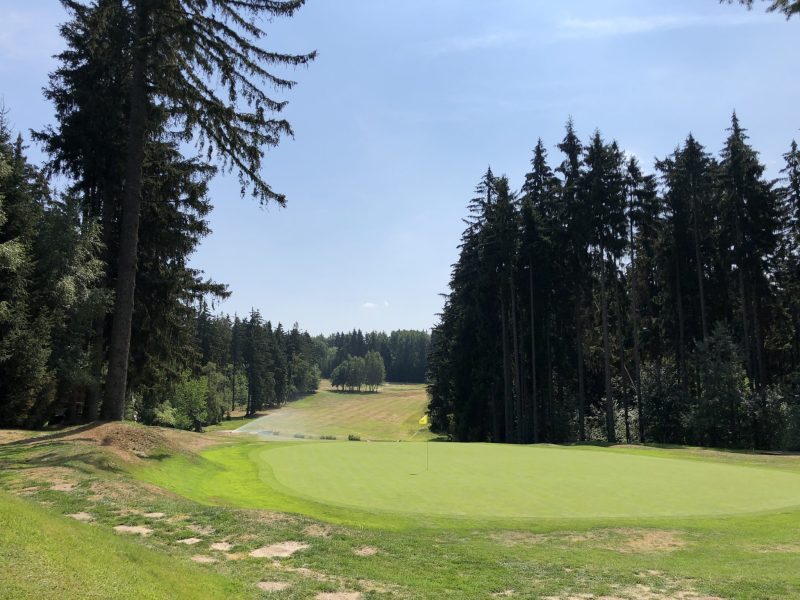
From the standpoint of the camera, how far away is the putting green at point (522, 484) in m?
10.8

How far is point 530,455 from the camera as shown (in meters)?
19.3

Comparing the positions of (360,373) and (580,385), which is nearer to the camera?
(580,385)

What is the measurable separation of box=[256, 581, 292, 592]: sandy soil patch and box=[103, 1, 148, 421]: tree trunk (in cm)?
1426

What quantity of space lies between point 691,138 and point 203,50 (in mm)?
34787

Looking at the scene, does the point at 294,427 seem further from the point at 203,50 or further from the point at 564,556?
the point at 564,556

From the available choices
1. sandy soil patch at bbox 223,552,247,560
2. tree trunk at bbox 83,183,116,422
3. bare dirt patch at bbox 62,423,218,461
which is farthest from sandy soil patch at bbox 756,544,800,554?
tree trunk at bbox 83,183,116,422

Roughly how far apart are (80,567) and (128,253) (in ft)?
51.6

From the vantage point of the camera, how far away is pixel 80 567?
450 cm

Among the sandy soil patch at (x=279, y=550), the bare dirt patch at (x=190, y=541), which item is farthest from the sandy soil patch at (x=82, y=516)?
the sandy soil patch at (x=279, y=550)

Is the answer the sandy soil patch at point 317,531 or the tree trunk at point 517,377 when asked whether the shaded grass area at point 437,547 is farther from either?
the tree trunk at point 517,377

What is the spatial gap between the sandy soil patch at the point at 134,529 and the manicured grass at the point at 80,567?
1.45m

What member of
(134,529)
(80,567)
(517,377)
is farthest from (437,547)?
(517,377)

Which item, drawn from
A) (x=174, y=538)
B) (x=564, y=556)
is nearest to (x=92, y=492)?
(x=174, y=538)

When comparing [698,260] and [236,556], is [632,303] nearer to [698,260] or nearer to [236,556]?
[698,260]
